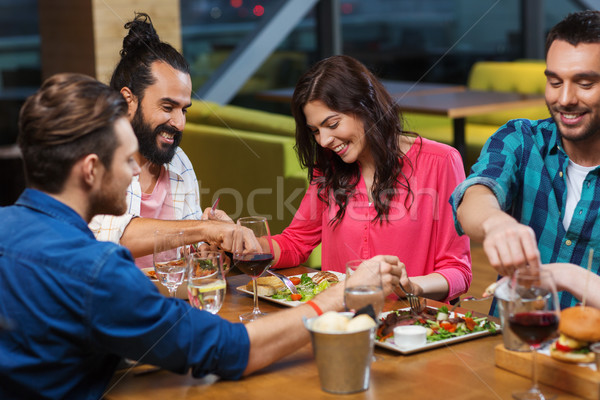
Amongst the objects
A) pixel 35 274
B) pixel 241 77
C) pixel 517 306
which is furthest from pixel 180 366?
pixel 241 77

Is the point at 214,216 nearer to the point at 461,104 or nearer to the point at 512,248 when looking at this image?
the point at 512,248

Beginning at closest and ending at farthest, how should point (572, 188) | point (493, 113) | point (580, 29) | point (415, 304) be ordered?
point (415, 304)
point (580, 29)
point (572, 188)
point (493, 113)

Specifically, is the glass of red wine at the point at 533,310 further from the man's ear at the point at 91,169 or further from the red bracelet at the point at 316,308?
the man's ear at the point at 91,169

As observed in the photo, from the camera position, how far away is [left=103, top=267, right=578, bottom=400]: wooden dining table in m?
1.28

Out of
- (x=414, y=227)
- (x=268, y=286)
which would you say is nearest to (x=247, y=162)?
(x=414, y=227)

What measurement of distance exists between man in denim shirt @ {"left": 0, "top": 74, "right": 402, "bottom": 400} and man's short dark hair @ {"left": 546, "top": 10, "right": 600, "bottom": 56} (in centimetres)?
101

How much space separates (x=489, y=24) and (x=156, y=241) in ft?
21.9

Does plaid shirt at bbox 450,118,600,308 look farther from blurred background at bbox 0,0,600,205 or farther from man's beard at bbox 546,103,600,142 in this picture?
blurred background at bbox 0,0,600,205

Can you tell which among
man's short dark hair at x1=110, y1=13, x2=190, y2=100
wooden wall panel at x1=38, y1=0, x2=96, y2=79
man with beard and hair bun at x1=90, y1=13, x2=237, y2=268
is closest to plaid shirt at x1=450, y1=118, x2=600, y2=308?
man with beard and hair bun at x1=90, y1=13, x2=237, y2=268

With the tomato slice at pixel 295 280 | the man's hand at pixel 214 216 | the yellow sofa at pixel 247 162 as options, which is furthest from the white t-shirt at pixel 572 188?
the yellow sofa at pixel 247 162

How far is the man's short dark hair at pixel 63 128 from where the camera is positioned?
4.33ft

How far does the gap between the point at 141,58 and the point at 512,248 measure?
1687 millimetres

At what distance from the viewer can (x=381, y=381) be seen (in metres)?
1.33

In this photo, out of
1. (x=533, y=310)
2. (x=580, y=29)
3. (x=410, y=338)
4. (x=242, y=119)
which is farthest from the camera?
(x=242, y=119)
